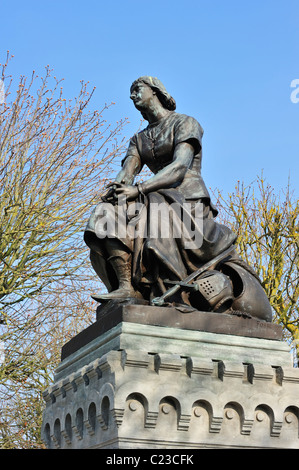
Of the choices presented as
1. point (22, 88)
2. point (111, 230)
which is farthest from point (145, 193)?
point (22, 88)

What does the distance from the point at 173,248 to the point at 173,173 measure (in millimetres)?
859

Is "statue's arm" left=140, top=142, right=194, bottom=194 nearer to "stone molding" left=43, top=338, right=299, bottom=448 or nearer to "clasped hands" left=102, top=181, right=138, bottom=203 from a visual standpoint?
"clasped hands" left=102, top=181, right=138, bottom=203

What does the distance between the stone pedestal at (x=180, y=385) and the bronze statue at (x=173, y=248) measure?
0.28 meters

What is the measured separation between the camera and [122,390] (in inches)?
275

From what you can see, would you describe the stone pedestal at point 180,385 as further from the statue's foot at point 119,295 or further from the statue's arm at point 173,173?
the statue's arm at point 173,173

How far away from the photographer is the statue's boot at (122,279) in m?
8.00

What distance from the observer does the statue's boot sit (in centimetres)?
800

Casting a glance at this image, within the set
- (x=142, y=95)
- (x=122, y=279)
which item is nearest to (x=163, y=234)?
(x=122, y=279)

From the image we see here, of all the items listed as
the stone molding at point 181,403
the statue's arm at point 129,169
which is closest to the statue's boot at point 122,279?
the stone molding at point 181,403

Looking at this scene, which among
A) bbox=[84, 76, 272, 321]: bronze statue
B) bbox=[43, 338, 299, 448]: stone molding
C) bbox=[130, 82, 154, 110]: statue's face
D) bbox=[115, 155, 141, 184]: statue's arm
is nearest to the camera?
bbox=[43, 338, 299, 448]: stone molding

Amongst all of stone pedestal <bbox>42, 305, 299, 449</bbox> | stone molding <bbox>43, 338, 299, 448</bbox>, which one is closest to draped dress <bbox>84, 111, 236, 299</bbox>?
stone pedestal <bbox>42, 305, 299, 449</bbox>

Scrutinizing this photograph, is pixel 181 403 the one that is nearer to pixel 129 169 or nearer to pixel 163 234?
pixel 163 234

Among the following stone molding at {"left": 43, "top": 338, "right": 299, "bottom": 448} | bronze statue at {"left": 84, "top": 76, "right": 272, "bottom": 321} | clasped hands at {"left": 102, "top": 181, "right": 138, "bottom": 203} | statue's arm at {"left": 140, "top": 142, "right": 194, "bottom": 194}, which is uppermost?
statue's arm at {"left": 140, "top": 142, "right": 194, "bottom": 194}

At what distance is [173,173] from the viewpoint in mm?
8430
